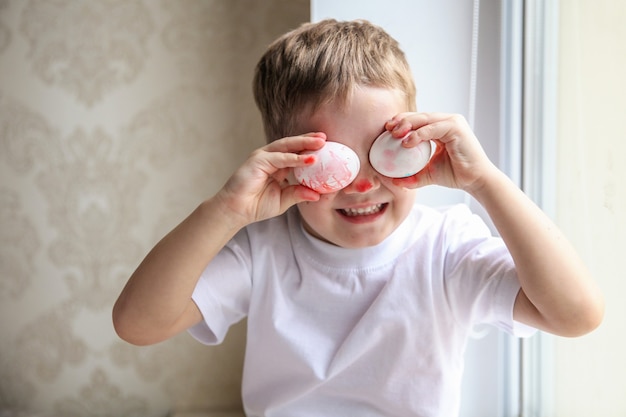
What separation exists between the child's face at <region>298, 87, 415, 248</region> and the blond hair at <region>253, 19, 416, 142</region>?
0.7 inches

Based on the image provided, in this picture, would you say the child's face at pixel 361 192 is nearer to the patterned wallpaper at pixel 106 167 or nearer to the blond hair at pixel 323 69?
the blond hair at pixel 323 69

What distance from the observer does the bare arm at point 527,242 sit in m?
0.80

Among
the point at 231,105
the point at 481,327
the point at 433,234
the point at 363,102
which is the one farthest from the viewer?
the point at 231,105

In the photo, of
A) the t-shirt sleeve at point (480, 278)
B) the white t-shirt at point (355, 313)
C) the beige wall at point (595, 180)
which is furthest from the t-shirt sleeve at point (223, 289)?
the beige wall at point (595, 180)

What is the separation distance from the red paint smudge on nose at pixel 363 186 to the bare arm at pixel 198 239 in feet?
0.20

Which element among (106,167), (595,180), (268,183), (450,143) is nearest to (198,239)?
(268,183)

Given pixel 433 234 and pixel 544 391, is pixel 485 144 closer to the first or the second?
pixel 433 234

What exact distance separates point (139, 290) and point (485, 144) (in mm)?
676

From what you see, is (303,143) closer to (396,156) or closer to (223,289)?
(396,156)

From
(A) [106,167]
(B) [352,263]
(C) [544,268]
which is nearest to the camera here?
(C) [544,268]

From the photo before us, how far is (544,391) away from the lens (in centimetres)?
110

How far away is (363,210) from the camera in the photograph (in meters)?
0.93

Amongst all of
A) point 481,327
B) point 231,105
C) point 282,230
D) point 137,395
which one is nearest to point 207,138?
point 231,105

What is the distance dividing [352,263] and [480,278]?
0.21m
